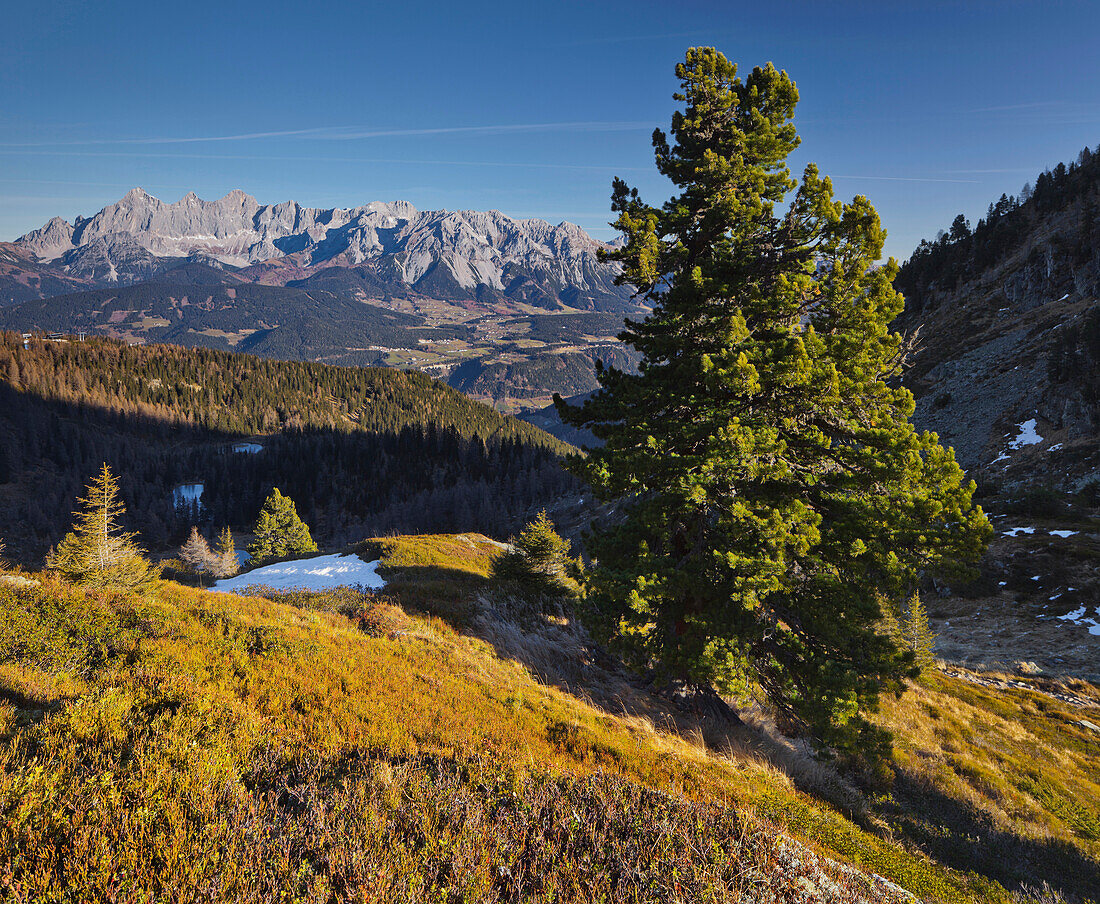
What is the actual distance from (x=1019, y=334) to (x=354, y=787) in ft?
329

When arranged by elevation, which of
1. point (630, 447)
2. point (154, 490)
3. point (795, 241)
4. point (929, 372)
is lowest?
point (154, 490)

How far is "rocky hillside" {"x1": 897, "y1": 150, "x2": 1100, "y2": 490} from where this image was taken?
50.2 m

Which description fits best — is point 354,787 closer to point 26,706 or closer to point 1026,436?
point 26,706

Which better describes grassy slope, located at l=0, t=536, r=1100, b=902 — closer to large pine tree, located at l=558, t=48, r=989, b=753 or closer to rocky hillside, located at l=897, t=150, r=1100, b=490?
large pine tree, located at l=558, t=48, r=989, b=753

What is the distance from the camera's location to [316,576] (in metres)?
26.7

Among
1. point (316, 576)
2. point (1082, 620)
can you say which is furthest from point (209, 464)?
point (1082, 620)

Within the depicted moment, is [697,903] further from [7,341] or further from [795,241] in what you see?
[7,341]

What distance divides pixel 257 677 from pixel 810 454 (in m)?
11.5

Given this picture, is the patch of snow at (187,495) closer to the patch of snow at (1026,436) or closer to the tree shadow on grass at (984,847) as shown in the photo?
the tree shadow on grass at (984,847)

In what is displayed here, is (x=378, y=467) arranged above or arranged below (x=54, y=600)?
above

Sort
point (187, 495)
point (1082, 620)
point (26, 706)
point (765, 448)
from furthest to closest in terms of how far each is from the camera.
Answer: point (187, 495) < point (1082, 620) < point (765, 448) < point (26, 706)

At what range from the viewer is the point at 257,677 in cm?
869

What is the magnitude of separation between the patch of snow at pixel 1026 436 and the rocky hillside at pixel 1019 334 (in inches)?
5.3

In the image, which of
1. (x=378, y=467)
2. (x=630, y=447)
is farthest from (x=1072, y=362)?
(x=378, y=467)
